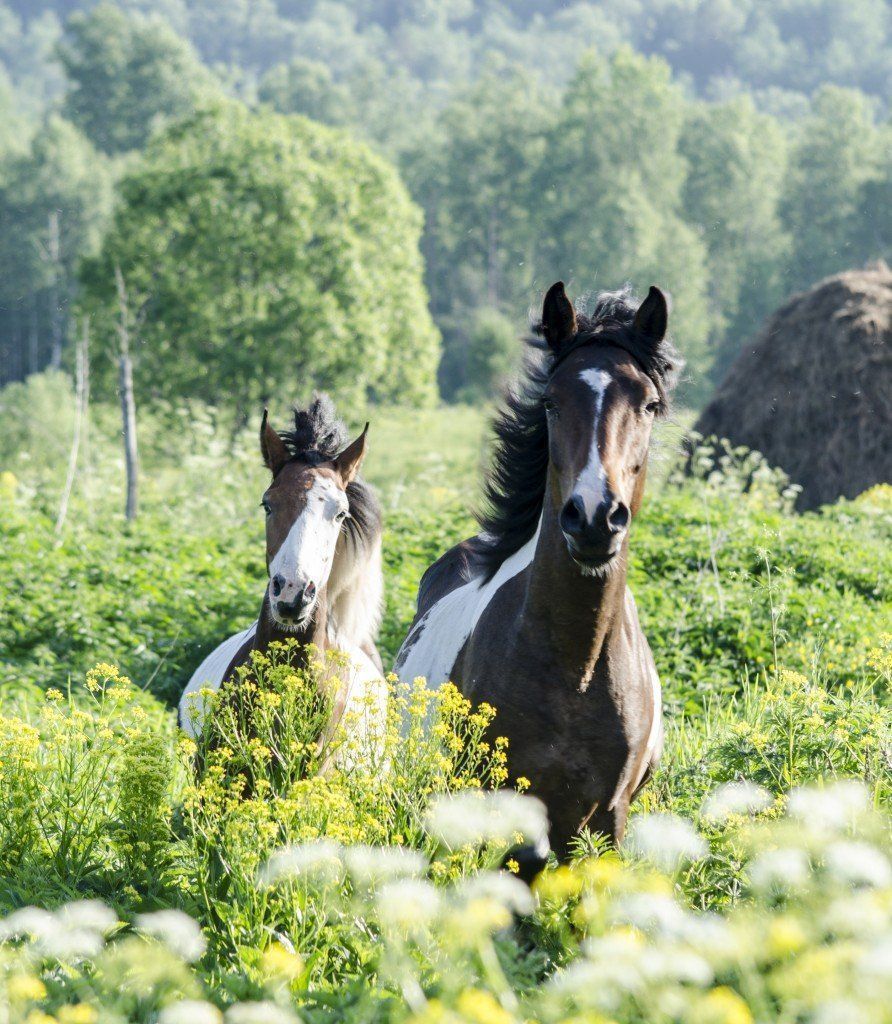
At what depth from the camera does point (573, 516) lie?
3.24m

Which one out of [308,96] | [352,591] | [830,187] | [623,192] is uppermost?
[308,96]

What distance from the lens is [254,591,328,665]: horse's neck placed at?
14.0ft

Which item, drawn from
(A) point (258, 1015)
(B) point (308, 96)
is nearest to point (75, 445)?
(A) point (258, 1015)

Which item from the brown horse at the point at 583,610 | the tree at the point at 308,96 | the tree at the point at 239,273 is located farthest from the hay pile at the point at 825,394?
the tree at the point at 308,96

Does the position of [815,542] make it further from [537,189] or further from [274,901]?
[537,189]

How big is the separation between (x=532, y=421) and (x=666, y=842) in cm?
186

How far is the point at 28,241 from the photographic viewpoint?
5275 centimetres

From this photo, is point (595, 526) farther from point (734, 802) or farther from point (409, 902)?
point (409, 902)

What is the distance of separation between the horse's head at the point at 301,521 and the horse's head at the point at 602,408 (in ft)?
3.13

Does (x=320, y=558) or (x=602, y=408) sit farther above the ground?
(x=602, y=408)

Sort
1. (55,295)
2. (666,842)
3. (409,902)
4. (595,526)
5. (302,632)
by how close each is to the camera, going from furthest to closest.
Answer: (55,295), (302,632), (595,526), (666,842), (409,902)

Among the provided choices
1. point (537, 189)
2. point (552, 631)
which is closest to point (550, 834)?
point (552, 631)

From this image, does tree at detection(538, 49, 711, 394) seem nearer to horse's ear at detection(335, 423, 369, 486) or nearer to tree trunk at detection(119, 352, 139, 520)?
tree trunk at detection(119, 352, 139, 520)

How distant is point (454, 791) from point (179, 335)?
21.0m
